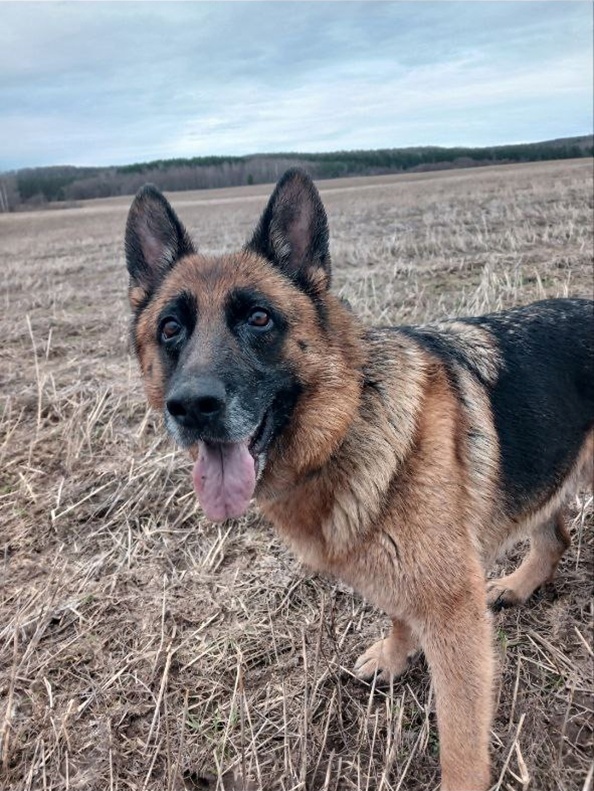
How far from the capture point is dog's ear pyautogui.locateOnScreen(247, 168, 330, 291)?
3045mm

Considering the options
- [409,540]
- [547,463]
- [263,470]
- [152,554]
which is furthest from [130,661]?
[547,463]

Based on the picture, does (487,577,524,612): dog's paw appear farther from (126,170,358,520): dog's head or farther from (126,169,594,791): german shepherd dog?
(126,170,358,520): dog's head

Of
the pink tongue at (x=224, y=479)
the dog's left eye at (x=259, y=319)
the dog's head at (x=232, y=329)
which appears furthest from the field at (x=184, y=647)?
the dog's left eye at (x=259, y=319)

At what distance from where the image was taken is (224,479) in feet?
9.03

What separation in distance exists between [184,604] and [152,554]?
0.55 metres

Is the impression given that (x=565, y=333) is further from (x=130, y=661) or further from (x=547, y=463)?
(x=130, y=661)

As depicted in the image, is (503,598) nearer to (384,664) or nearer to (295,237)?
(384,664)

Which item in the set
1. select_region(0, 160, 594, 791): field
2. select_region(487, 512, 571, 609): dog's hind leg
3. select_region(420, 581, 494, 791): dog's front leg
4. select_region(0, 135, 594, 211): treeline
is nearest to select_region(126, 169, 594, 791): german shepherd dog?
select_region(420, 581, 494, 791): dog's front leg

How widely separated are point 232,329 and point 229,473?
2.21ft

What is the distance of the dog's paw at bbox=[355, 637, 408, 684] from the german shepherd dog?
0.4 inches

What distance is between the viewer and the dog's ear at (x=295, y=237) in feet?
9.99

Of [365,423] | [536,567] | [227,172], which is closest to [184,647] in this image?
[365,423]

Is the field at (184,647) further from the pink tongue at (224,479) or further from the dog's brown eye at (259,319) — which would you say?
the dog's brown eye at (259,319)

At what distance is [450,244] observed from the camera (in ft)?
44.4
